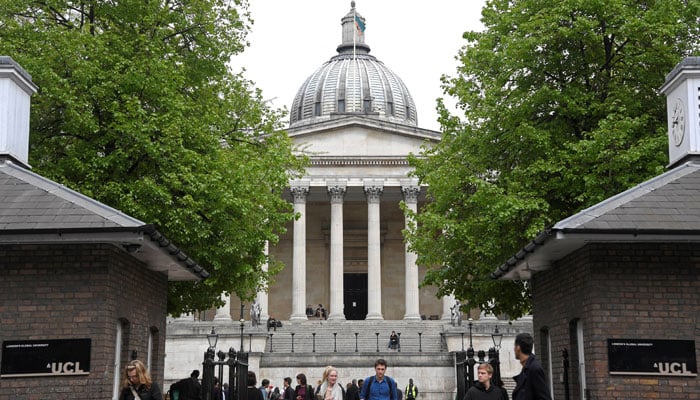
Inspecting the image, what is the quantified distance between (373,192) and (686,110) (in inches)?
1781

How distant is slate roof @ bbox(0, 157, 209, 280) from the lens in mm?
13273

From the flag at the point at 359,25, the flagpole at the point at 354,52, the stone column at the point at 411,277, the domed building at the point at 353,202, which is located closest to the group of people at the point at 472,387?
the domed building at the point at 353,202

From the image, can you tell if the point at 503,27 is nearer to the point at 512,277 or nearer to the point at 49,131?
the point at 512,277

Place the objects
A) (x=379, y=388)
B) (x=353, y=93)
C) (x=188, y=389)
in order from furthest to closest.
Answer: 1. (x=353, y=93)
2. (x=188, y=389)
3. (x=379, y=388)

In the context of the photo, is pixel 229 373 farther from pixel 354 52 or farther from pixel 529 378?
pixel 354 52

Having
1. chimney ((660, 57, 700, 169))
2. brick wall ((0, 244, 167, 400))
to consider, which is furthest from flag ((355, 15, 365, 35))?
brick wall ((0, 244, 167, 400))

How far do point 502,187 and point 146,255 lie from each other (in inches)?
409

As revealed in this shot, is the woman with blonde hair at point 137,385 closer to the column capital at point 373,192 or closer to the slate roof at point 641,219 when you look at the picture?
the slate roof at point 641,219

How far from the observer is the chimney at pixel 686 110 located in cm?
1544

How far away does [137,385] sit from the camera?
1107cm

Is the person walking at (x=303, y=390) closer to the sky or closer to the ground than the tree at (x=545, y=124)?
closer to the ground

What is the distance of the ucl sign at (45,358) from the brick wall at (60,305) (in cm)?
8

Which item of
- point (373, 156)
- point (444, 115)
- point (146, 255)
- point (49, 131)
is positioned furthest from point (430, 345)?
point (146, 255)

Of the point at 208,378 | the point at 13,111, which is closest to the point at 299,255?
the point at 208,378
